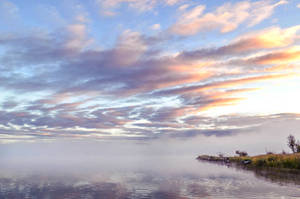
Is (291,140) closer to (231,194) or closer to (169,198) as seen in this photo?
(231,194)

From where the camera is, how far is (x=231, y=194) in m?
43.5

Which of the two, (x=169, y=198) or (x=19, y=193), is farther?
(x=19, y=193)

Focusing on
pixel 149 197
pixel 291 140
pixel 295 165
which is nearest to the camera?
pixel 149 197

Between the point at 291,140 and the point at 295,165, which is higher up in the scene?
the point at 291,140

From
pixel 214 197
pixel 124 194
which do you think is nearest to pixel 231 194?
pixel 214 197

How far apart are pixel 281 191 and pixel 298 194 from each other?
422 centimetres

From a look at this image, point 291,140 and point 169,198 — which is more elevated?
point 291,140

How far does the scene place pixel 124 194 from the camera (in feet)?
151

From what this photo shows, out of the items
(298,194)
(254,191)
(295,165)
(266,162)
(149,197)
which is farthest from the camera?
(266,162)

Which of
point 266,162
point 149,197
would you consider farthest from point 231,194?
point 266,162

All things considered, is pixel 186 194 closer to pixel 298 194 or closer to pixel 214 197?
pixel 214 197

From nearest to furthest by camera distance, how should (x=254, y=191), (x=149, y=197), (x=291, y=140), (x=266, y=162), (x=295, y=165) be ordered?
(x=149, y=197) < (x=254, y=191) < (x=295, y=165) < (x=266, y=162) < (x=291, y=140)

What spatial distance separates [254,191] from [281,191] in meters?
4.32

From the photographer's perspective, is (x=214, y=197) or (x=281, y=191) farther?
(x=281, y=191)
